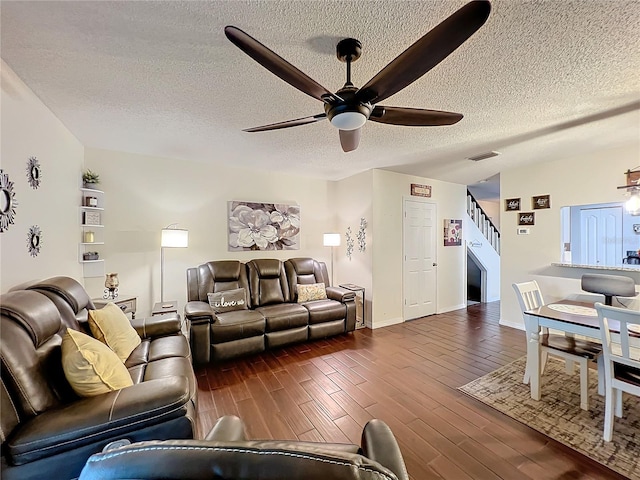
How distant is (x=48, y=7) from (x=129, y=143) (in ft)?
6.81

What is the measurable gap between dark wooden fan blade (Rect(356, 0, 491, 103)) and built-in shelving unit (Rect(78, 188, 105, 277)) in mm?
3274

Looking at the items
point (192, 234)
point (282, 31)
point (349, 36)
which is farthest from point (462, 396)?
point (192, 234)

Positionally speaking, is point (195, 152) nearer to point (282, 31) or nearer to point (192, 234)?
point (192, 234)

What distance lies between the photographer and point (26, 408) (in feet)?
4.06

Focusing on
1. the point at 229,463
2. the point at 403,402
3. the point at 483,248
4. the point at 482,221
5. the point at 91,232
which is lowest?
the point at 403,402

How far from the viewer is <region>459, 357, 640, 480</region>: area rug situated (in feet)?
5.73

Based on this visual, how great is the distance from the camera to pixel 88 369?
1.41 m

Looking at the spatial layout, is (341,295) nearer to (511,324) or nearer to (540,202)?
(511,324)

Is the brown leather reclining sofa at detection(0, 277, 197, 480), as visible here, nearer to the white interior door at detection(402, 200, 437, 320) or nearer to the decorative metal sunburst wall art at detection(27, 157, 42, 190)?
the decorative metal sunburst wall art at detection(27, 157, 42, 190)

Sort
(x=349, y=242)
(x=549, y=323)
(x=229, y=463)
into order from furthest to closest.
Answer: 1. (x=349, y=242)
2. (x=549, y=323)
3. (x=229, y=463)

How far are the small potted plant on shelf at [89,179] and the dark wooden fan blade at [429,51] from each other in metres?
3.24

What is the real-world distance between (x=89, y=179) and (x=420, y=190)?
4739 mm

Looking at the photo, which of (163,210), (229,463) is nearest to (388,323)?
(163,210)

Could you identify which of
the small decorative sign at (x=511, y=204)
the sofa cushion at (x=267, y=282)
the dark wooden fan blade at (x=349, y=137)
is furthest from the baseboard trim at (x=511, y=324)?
the dark wooden fan blade at (x=349, y=137)
